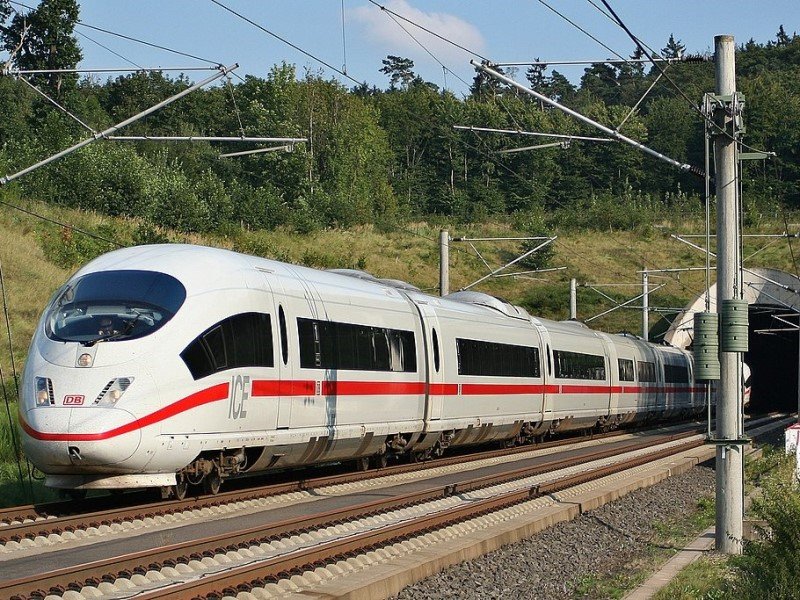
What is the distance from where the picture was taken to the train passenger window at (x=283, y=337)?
52.8 feet

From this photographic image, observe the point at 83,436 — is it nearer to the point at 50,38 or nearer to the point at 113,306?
the point at 113,306

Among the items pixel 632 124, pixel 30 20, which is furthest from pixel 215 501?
pixel 632 124

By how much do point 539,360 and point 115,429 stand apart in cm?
1761

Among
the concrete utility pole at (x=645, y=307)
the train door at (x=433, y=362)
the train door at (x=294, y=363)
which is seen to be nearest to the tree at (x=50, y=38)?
the concrete utility pole at (x=645, y=307)

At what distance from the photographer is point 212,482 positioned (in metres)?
15.4

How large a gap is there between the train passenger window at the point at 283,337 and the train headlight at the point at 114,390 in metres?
3.27

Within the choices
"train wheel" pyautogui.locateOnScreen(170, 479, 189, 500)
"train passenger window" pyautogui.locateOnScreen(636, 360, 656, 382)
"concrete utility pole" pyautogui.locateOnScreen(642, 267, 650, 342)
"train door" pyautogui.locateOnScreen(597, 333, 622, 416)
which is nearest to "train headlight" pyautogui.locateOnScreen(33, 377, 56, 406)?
"train wheel" pyautogui.locateOnScreen(170, 479, 189, 500)

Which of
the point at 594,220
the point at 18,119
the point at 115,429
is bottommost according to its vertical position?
the point at 115,429

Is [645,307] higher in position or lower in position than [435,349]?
higher

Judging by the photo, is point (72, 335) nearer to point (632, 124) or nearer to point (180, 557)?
point (180, 557)

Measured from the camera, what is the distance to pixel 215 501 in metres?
14.6

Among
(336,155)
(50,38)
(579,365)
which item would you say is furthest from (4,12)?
(579,365)

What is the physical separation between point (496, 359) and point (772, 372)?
2265 inches

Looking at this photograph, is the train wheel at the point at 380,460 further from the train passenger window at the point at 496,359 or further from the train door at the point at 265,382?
the train door at the point at 265,382
